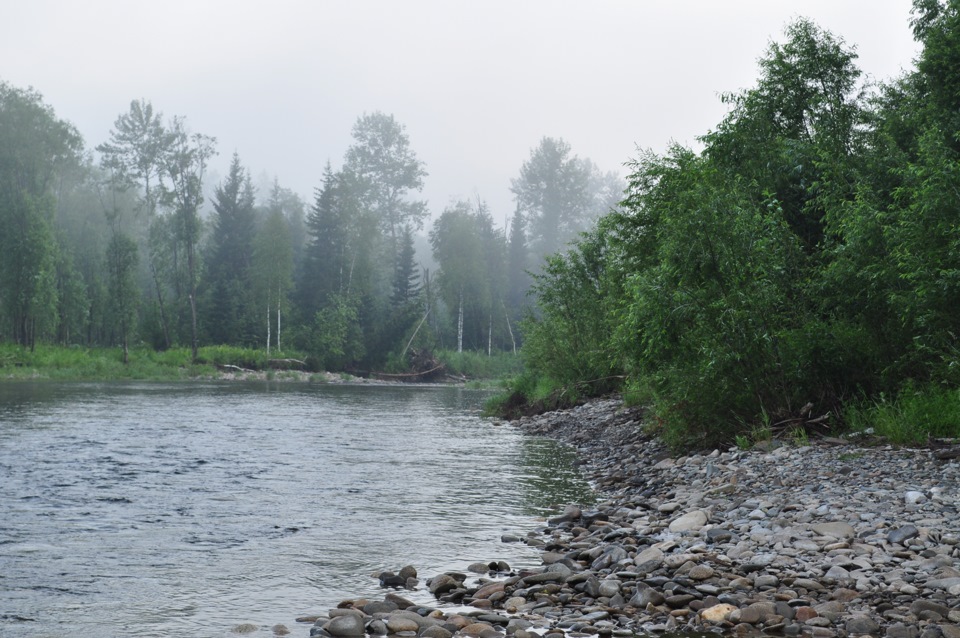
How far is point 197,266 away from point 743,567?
66.4 m

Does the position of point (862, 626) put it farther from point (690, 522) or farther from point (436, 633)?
point (690, 522)

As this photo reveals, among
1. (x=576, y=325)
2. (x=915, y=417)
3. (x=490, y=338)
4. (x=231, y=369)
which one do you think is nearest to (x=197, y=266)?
(x=231, y=369)

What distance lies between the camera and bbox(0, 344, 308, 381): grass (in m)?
50.5

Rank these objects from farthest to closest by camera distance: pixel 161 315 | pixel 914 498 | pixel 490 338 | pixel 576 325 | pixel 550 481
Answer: pixel 490 338
pixel 161 315
pixel 576 325
pixel 550 481
pixel 914 498

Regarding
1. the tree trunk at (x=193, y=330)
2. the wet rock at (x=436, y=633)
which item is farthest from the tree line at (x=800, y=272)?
the tree trunk at (x=193, y=330)

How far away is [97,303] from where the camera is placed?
6444 centimetres

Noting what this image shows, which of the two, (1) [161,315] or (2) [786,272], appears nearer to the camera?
(2) [786,272]

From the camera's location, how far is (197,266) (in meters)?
68.8

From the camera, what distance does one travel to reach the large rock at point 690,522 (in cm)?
986

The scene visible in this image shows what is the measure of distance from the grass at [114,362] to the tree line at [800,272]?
40.9 m

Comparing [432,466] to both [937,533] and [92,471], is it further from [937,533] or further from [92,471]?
[937,533]

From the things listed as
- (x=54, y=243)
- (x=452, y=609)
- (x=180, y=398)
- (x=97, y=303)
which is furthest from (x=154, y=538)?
(x=97, y=303)

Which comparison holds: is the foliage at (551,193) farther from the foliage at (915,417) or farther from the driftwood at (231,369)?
the foliage at (915,417)

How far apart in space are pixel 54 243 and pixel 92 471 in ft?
163
